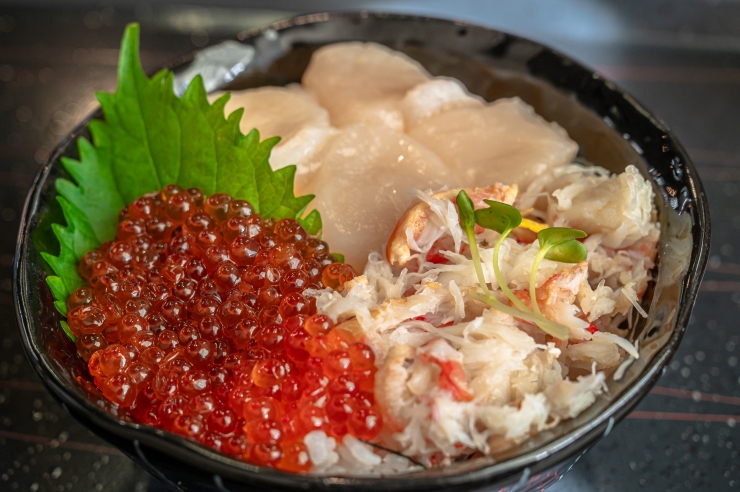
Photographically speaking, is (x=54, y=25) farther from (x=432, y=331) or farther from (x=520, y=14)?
(x=432, y=331)

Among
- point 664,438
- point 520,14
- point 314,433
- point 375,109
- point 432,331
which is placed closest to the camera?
point 314,433

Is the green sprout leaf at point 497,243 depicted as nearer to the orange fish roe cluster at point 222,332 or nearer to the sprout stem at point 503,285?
the sprout stem at point 503,285

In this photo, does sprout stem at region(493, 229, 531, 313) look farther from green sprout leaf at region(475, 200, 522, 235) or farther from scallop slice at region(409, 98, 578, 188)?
scallop slice at region(409, 98, 578, 188)

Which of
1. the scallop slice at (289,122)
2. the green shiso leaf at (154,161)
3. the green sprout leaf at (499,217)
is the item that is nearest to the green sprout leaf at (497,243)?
the green sprout leaf at (499,217)

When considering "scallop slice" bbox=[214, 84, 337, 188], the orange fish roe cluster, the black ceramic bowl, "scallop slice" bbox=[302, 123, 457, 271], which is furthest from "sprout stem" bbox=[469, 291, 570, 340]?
"scallop slice" bbox=[214, 84, 337, 188]

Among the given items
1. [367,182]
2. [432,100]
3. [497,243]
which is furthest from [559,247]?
[432,100]

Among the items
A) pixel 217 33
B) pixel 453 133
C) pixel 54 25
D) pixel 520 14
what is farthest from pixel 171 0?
pixel 453 133

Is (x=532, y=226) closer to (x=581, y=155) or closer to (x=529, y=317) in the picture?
(x=529, y=317)
